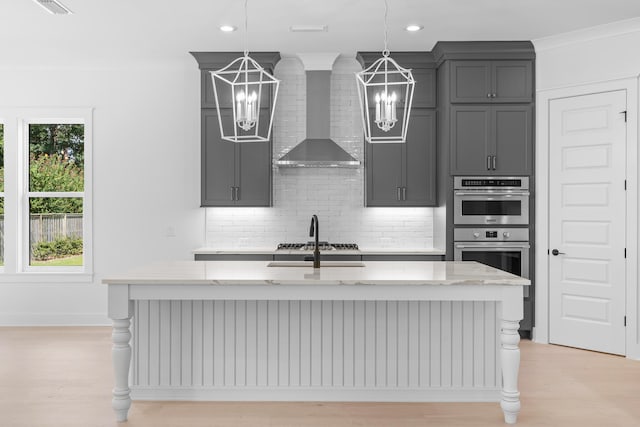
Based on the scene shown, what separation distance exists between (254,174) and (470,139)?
223 centimetres

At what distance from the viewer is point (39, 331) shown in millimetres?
5527

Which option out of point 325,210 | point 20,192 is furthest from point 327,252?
point 20,192

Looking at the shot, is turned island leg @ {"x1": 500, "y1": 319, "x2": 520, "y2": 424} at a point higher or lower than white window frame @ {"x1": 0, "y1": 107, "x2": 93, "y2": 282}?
lower

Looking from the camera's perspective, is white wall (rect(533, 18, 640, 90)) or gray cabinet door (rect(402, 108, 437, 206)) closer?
white wall (rect(533, 18, 640, 90))

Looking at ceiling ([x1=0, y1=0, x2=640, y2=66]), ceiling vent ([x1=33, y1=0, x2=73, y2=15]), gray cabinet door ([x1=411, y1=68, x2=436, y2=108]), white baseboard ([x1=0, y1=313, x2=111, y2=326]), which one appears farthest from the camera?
white baseboard ([x1=0, y1=313, x2=111, y2=326])

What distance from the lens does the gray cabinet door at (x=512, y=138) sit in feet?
17.1

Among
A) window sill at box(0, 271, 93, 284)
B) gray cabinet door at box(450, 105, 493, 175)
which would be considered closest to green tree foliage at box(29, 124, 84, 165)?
window sill at box(0, 271, 93, 284)

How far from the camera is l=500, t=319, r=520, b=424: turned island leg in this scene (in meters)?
2.98

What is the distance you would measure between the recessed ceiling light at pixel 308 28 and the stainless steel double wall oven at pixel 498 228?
2048 millimetres

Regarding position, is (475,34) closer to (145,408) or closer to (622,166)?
(622,166)

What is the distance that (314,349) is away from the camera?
11.0 ft

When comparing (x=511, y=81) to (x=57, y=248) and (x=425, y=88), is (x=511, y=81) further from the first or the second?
(x=57, y=248)

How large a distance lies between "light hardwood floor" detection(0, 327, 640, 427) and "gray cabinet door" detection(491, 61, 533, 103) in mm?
2508

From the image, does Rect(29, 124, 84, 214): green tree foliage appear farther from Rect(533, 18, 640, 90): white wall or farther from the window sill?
Rect(533, 18, 640, 90): white wall
